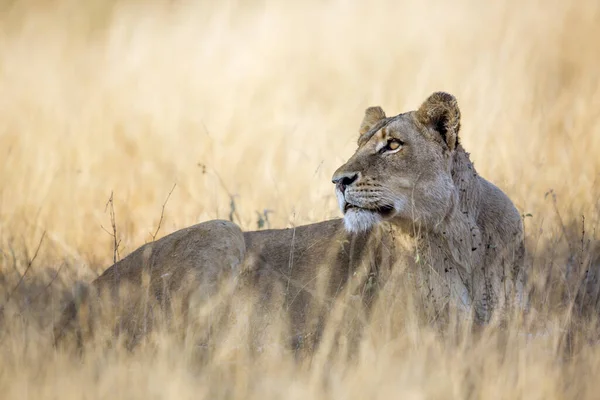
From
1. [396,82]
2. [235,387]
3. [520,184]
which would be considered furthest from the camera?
[396,82]

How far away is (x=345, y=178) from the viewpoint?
526cm

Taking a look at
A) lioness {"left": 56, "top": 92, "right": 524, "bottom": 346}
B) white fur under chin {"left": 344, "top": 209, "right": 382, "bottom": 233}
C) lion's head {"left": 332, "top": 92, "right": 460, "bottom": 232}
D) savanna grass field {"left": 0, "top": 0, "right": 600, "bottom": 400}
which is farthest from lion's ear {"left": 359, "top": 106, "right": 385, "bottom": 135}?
savanna grass field {"left": 0, "top": 0, "right": 600, "bottom": 400}

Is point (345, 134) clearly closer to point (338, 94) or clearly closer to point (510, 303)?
point (338, 94)

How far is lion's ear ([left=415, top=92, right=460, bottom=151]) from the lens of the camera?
17.5ft

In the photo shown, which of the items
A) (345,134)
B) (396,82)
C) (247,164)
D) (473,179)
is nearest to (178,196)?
(247,164)

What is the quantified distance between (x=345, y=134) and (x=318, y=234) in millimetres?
4050

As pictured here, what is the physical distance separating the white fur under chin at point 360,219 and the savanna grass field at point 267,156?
439 mm

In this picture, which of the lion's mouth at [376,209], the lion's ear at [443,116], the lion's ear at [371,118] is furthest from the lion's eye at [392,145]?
the lion's ear at [371,118]

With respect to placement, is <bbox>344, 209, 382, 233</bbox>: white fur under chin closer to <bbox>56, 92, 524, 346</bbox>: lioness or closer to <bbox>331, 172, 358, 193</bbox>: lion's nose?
<bbox>56, 92, 524, 346</bbox>: lioness

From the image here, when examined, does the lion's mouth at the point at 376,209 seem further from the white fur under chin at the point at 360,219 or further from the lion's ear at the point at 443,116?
the lion's ear at the point at 443,116

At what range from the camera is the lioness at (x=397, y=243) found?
523cm

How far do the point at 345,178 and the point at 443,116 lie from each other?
0.69m

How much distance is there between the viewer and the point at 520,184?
8070 millimetres

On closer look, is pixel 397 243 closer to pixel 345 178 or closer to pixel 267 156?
pixel 345 178
